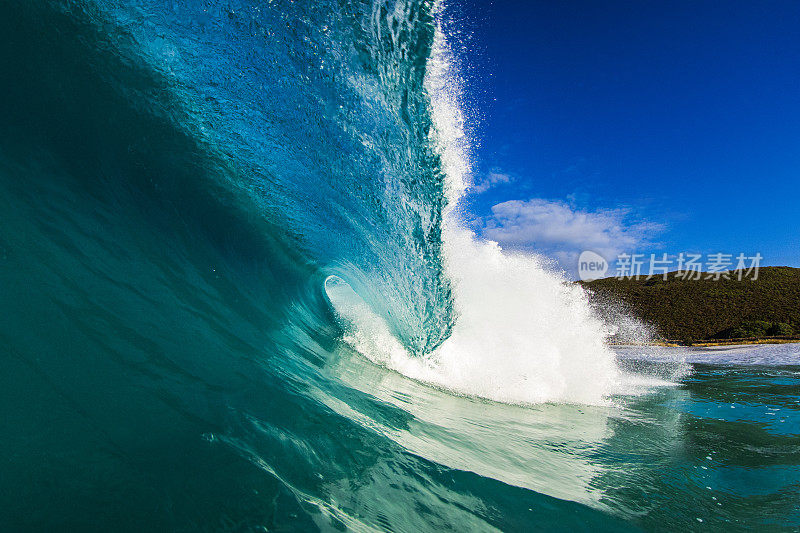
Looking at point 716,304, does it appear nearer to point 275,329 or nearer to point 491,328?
point 491,328

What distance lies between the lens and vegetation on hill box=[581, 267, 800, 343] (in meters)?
31.0

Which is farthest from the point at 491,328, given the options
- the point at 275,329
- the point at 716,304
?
the point at 716,304

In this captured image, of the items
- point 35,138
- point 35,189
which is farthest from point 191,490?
point 35,138

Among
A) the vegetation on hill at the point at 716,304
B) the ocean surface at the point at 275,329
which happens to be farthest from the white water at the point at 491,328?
the vegetation on hill at the point at 716,304

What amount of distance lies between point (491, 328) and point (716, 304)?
4290 cm

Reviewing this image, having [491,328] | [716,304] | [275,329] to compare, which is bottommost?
[275,329]

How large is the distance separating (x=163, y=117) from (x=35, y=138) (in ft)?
4.85

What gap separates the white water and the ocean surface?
0.19ft

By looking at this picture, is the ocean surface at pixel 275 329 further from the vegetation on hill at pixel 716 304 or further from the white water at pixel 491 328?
the vegetation on hill at pixel 716 304

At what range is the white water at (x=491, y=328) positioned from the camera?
179 inches

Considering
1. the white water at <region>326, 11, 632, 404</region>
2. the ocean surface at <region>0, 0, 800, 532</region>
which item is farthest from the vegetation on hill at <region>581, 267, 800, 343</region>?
the ocean surface at <region>0, 0, 800, 532</region>

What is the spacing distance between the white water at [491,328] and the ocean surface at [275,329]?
58mm

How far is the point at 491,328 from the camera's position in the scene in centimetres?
748

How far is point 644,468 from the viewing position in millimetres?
3139
